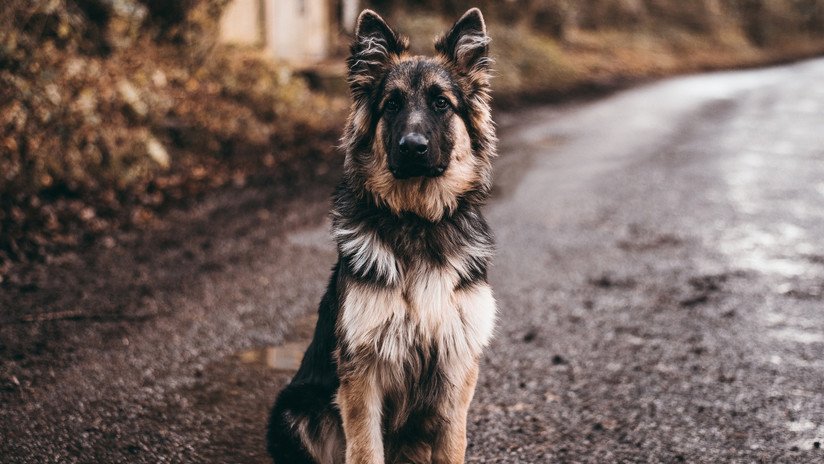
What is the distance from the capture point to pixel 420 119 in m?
3.66

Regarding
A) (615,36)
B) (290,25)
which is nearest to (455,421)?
(290,25)

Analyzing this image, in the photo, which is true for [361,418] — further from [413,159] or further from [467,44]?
[467,44]

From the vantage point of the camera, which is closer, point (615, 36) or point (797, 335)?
point (797, 335)

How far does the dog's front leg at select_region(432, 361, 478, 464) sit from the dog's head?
879 millimetres

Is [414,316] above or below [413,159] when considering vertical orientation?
below

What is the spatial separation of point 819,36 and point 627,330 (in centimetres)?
2975

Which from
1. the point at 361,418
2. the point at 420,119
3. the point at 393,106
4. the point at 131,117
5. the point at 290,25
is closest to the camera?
the point at 361,418

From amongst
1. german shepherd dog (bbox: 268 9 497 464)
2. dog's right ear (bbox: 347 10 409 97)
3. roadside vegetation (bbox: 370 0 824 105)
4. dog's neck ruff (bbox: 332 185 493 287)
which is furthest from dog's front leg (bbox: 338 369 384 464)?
roadside vegetation (bbox: 370 0 824 105)

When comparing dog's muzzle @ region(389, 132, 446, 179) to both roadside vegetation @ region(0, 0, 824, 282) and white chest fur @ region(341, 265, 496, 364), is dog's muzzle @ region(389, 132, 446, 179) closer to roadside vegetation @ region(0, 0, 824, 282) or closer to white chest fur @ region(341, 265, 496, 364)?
white chest fur @ region(341, 265, 496, 364)

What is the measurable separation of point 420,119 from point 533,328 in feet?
9.25

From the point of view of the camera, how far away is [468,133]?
391 cm

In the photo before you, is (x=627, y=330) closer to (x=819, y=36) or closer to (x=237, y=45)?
(x=237, y=45)

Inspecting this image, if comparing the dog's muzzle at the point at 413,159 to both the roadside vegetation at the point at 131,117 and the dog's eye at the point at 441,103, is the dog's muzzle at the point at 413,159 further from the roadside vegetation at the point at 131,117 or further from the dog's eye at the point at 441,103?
the roadside vegetation at the point at 131,117

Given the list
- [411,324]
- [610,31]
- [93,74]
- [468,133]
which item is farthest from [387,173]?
[610,31]
